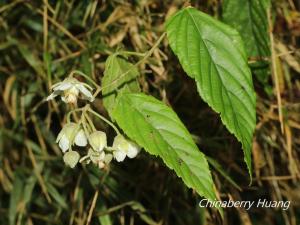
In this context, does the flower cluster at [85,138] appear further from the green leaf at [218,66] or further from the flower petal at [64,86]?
the green leaf at [218,66]

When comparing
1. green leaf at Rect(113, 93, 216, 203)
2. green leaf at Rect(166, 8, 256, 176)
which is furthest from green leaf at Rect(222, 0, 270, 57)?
green leaf at Rect(113, 93, 216, 203)

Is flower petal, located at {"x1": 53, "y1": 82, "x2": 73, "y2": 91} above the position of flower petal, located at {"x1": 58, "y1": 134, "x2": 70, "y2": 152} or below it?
above

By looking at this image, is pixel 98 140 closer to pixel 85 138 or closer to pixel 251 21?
pixel 85 138

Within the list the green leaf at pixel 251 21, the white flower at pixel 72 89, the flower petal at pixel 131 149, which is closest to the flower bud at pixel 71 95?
the white flower at pixel 72 89

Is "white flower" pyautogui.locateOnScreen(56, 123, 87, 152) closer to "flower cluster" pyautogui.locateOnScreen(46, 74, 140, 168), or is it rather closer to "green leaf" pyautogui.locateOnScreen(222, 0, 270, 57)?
"flower cluster" pyautogui.locateOnScreen(46, 74, 140, 168)

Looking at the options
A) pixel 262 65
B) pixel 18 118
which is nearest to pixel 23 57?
pixel 18 118

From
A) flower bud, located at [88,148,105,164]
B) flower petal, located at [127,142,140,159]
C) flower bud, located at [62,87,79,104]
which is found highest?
flower bud, located at [62,87,79,104]
